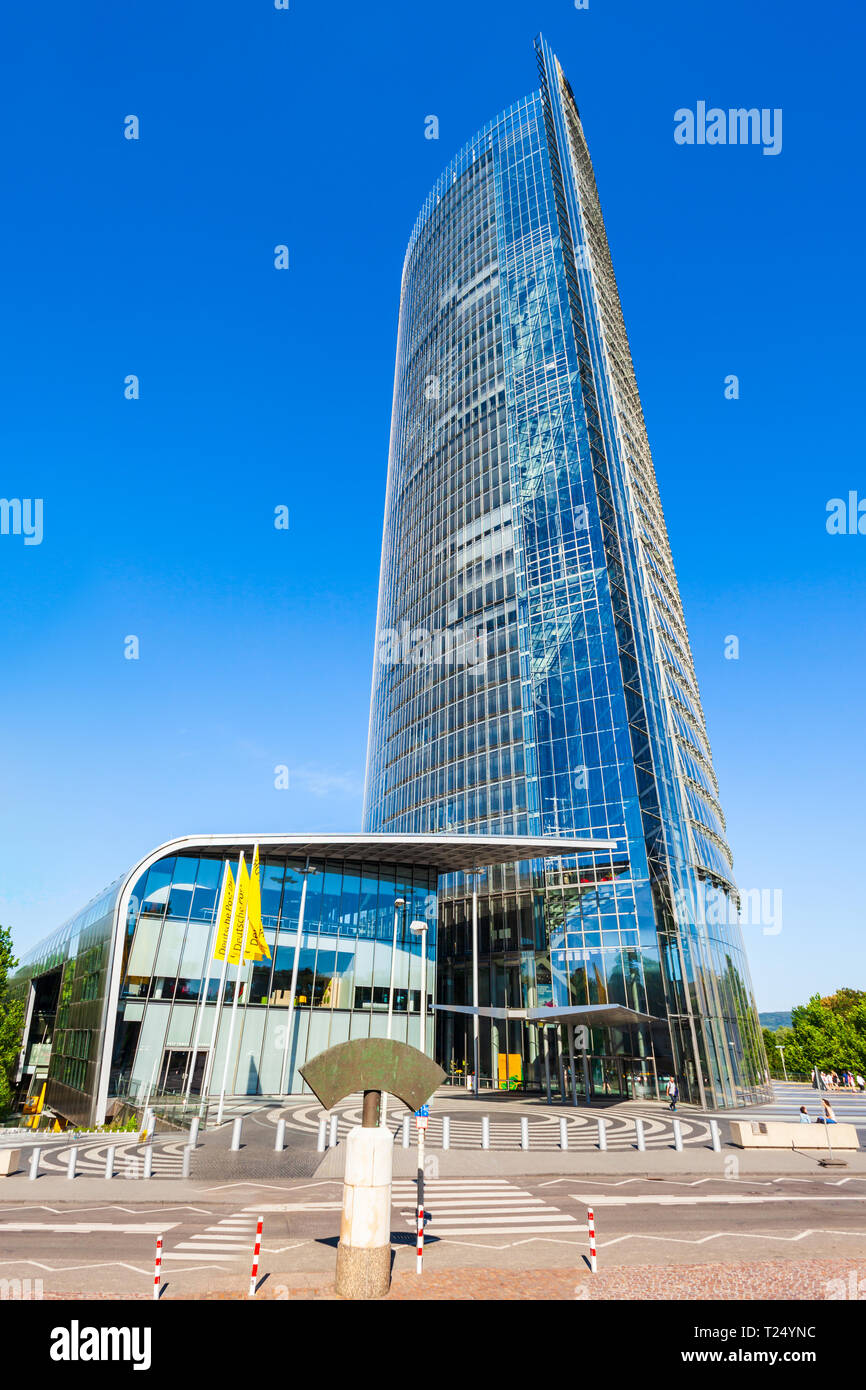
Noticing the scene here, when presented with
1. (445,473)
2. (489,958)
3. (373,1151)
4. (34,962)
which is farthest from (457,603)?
(373,1151)

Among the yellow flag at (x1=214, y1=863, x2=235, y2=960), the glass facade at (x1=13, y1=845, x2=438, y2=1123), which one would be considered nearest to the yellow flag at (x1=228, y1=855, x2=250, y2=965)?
the yellow flag at (x1=214, y1=863, x2=235, y2=960)

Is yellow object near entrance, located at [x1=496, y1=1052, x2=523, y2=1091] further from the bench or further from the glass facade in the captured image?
the bench

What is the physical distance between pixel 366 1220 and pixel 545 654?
52.5 meters

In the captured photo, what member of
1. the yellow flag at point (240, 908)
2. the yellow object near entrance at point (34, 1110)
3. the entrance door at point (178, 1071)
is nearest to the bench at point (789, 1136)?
the yellow flag at point (240, 908)

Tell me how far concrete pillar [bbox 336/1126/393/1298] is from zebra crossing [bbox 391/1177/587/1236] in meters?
Answer: 4.42

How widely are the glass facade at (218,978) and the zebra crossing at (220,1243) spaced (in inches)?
880

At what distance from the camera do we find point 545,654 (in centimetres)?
6059

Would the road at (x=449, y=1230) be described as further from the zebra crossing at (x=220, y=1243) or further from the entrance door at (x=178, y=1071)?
the entrance door at (x=178, y=1071)

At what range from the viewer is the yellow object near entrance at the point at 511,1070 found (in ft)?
155

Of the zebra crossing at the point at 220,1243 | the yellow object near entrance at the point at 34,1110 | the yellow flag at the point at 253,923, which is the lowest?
the yellow object near entrance at the point at 34,1110

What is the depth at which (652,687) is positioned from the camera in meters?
56.2

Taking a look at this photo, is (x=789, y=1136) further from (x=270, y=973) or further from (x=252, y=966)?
(x=252, y=966)

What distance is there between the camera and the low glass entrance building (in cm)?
3872
